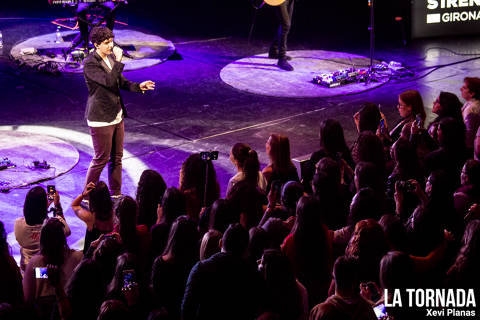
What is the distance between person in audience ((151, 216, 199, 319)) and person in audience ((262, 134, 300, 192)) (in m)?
1.73

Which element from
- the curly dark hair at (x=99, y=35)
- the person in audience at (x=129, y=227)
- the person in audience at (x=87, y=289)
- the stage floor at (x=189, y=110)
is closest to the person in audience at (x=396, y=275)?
the person in audience at (x=87, y=289)

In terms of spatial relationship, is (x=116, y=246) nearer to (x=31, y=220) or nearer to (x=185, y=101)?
(x=31, y=220)

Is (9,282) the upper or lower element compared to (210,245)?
lower

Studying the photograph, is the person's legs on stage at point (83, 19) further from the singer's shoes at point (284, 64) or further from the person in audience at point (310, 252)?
the person in audience at point (310, 252)

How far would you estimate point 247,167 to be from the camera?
5.83 meters

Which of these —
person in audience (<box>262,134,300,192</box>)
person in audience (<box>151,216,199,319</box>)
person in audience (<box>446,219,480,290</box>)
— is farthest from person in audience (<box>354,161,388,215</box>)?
person in audience (<box>151,216,199,319</box>)

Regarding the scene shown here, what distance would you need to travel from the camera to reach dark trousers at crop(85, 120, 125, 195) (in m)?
6.86

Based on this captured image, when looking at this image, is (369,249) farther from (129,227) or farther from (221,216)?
(129,227)

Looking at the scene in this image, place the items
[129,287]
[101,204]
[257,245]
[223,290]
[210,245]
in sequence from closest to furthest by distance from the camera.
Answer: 1. [223,290]
2. [129,287]
3. [257,245]
4. [210,245]
5. [101,204]

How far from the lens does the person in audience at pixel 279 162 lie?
6062mm

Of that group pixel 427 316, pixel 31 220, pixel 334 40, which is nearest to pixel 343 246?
pixel 427 316

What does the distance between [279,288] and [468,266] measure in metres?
1.32

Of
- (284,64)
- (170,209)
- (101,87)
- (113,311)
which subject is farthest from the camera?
(284,64)

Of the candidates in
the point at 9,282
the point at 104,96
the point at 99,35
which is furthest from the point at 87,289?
the point at 99,35
